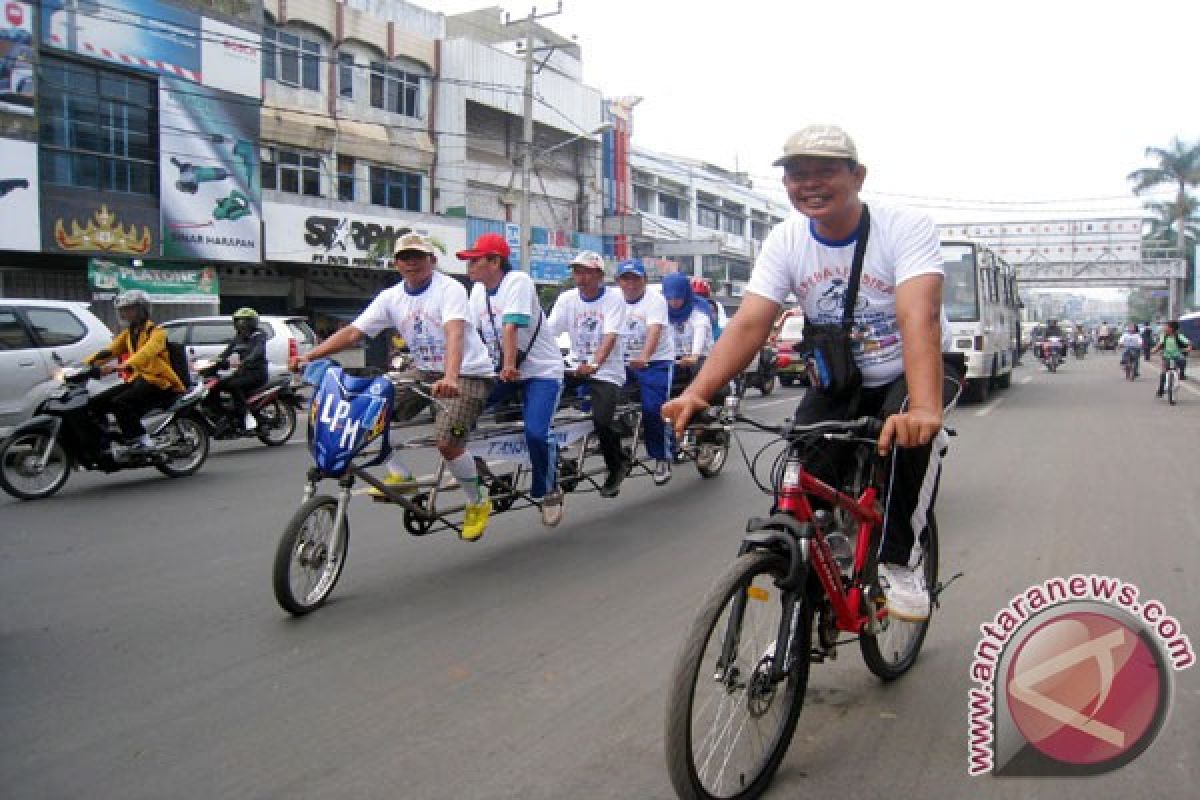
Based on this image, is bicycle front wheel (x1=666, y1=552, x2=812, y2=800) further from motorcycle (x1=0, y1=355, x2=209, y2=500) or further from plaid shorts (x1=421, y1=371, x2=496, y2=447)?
motorcycle (x1=0, y1=355, x2=209, y2=500)

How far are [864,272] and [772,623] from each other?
121 cm

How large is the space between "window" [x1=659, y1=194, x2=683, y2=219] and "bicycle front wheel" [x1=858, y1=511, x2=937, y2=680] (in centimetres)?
4402

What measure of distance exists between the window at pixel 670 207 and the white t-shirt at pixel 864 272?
145 feet

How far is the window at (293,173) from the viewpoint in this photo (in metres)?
25.3

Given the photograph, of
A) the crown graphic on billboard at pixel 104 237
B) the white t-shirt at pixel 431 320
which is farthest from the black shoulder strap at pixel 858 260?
the crown graphic on billboard at pixel 104 237

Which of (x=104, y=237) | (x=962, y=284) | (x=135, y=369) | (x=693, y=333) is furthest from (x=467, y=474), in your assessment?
(x=104, y=237)

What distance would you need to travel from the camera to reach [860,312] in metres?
3.26

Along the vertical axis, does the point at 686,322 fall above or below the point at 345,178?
below

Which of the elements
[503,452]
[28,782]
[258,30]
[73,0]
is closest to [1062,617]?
[28,782]

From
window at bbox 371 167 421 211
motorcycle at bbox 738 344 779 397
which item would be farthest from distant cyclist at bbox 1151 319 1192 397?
window at bbox 371 167 421 211

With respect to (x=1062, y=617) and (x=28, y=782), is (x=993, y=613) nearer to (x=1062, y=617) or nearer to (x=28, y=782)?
(x=1062, y=617)

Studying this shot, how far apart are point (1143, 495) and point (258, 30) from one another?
898 inches

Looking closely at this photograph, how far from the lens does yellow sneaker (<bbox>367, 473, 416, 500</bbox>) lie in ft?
16.7

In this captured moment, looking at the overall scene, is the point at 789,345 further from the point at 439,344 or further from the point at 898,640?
the point at 898,640
